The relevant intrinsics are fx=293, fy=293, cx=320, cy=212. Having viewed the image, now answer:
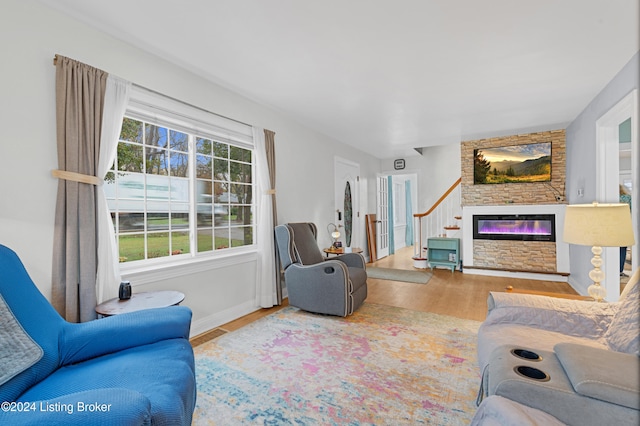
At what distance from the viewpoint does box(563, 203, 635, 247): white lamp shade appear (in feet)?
6.47

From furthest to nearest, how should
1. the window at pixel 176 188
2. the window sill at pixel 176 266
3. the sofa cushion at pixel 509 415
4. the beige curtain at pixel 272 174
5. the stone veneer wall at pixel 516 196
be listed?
the stone veneer wall at pixel 516 196
the beige curtain at pixel 272 174
the window at pixel 176 188
the window sill at pixel 176 266
the sofa cushion at pixel 509 415

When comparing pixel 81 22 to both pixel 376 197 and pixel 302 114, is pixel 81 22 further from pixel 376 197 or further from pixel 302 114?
pixel 376 197

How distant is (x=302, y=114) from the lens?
401cm

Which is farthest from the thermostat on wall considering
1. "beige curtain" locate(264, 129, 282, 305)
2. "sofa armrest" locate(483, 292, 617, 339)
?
"sofa armrest" locate(483, 292, 617, 339)

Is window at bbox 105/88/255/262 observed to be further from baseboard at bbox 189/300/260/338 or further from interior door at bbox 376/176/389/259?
interior door at bbox 376/176/389/259

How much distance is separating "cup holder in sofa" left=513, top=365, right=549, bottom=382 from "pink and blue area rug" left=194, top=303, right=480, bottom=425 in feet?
2.28

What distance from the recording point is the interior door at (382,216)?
6961 mm

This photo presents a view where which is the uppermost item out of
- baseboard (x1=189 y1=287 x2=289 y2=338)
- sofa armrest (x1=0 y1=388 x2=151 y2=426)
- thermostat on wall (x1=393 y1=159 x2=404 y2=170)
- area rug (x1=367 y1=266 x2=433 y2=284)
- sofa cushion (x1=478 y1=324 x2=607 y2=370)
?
thermostat on wall (x1=393 y1=159 x2=404 y2=170)

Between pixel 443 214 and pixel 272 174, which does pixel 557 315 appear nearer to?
pixel 272 174

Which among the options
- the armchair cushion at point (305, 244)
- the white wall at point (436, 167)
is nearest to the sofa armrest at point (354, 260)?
the armchair cushion at point (305, 244)

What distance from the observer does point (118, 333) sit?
1.48m

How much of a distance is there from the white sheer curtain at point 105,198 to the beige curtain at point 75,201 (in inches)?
1.8

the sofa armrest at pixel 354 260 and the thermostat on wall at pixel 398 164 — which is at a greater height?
the thermostat on wall at pixel 398 164

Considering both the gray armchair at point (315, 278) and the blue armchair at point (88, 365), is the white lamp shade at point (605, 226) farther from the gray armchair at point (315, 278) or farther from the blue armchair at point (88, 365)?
the blue armchair at point (88, 365)
